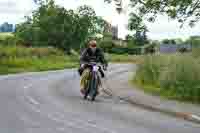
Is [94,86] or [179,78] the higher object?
[179,78]

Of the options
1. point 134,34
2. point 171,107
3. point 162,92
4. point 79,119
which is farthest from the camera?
point 134,34

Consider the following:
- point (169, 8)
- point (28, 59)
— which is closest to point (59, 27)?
point (28, 59)

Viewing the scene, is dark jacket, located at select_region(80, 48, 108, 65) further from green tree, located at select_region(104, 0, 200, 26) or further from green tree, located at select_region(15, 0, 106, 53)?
green tree, located at select_region(15, 0, 106, 53)

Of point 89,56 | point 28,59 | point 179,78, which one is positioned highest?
point 89,56

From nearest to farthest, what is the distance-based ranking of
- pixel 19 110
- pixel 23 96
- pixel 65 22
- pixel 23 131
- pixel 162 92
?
pixel 23 131
pixel 19 110
pixel 23 96
pixel 162 92
pixel 65 22

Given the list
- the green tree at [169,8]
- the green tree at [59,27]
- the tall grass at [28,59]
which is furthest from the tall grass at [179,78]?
the green tree at [59,27]

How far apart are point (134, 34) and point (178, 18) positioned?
2.34 m

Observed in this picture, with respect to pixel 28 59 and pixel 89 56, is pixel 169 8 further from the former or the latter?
pixel 28 59

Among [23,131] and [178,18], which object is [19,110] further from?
[178,18]

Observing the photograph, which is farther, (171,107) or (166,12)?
(166,12)

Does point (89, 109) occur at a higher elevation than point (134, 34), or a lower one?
lower

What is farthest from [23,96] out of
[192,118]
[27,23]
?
[27,23]

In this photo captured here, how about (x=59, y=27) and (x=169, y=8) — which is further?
(x=59, y=27)

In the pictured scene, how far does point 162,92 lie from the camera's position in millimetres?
19375
